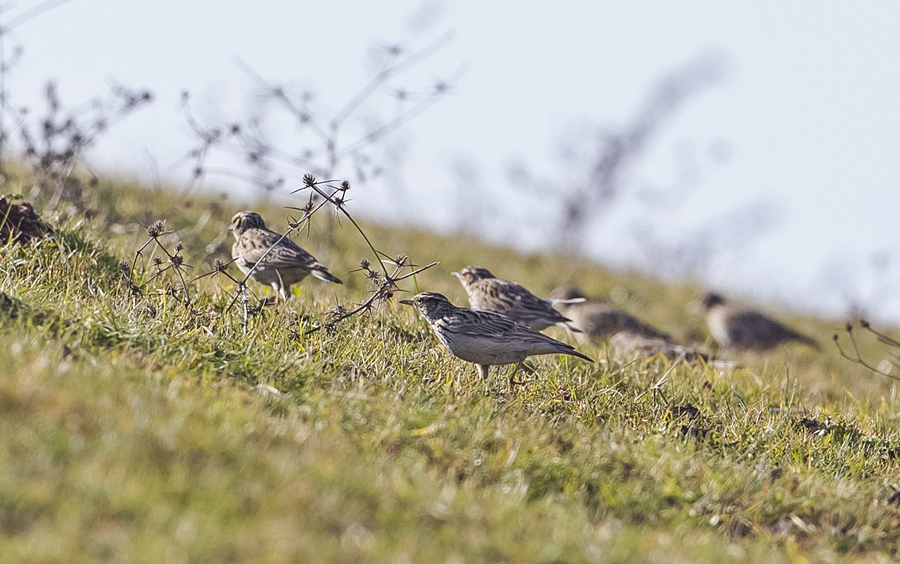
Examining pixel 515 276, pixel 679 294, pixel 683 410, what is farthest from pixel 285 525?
pixel 679 294

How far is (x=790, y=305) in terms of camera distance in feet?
60.4

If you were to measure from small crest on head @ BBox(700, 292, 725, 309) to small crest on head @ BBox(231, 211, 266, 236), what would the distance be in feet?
27.0

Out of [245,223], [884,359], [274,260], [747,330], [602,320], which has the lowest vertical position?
[884,359]

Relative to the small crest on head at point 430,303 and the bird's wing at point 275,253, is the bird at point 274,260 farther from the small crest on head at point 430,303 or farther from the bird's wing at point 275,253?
the small crest on head at point 430,303

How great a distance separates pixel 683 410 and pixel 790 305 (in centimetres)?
1232

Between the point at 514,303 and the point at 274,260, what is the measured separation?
271cm

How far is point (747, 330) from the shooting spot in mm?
14539

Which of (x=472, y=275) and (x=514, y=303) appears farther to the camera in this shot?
(x=472, y=275)

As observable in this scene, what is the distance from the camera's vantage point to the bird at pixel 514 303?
10.2 m

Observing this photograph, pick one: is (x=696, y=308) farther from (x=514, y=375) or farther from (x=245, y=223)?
(x=514, y=375)

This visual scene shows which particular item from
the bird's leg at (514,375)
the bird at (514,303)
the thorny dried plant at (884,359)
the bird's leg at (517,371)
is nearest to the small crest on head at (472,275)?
the bird at (514,303)

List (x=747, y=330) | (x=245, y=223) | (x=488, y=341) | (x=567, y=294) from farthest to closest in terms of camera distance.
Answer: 1. (x=747, y=330)
2. (x=567, y=294)
3. (x=245, y=223)
4. (x=488, y=341)

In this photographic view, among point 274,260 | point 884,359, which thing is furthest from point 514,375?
point 884,359

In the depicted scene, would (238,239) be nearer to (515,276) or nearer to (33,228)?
(33,228)
